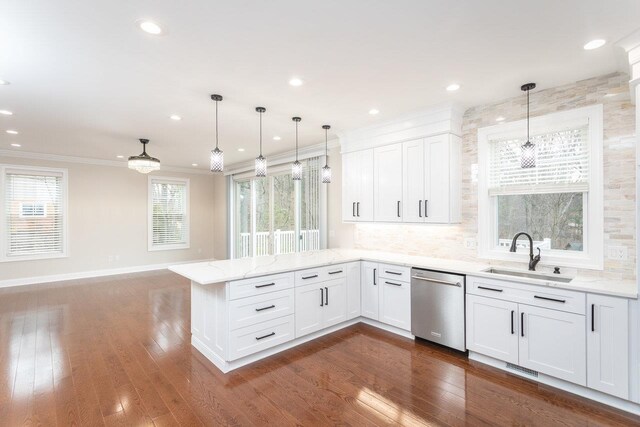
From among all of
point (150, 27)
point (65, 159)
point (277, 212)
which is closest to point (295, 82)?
point (150, 27)

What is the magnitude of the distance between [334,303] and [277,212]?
3508 millimetres

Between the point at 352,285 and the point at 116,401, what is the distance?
271 cm

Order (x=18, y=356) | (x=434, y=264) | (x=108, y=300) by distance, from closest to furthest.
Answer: (x=18, y=356)
(x=434, y=264)
(x=108, y=300)

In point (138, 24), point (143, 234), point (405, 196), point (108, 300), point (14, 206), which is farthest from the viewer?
point (143, 234)

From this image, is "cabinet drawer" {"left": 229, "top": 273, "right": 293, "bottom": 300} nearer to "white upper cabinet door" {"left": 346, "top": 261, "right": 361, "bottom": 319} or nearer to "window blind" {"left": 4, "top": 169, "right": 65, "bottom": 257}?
"white upper cabinet door" {"left": 346, "top": 261, "right": 361, "bottom": 319}

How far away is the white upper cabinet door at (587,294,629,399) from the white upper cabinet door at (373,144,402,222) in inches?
83.7

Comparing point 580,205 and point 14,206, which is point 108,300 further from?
point 580,205

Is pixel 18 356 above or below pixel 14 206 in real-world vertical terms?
below

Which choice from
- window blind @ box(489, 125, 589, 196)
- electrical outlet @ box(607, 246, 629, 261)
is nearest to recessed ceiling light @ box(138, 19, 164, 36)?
window blind @ box(489, 125, 589, 196)

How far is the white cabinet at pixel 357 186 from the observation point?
14.6 feet

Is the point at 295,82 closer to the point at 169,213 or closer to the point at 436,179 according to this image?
the point at 436,179

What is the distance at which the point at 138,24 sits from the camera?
6.75ft

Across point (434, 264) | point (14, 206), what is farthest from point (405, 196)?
point (14, 206)

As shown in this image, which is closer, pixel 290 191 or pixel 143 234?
pixel 290 191
